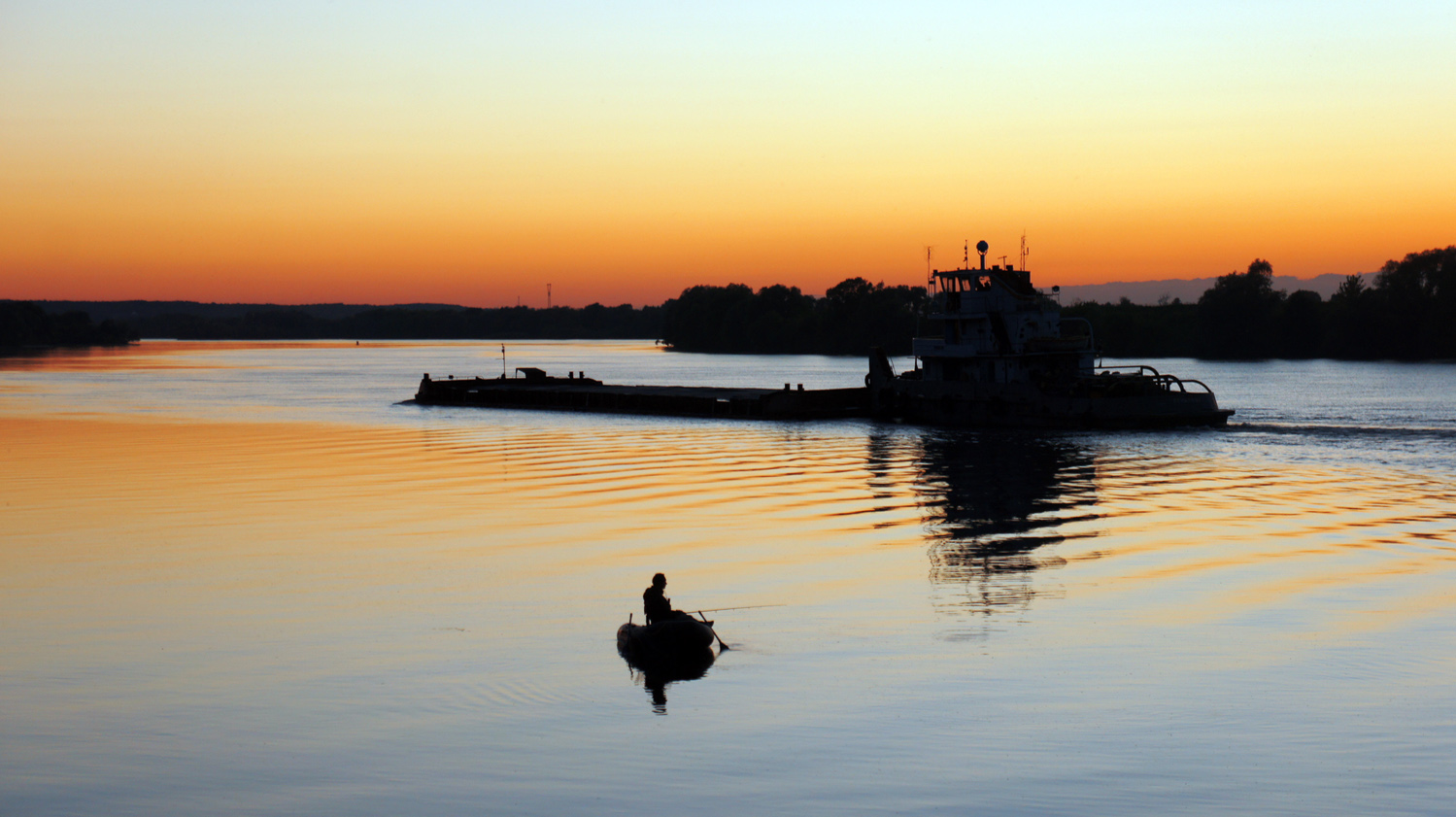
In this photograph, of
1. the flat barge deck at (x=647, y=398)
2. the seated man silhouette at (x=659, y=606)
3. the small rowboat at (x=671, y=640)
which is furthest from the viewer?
the flat barge deck at (x=647, y=398)

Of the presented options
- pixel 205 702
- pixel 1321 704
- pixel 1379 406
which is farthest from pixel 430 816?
pixel 1379 406

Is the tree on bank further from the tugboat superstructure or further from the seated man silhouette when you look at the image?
the seated man silhouette

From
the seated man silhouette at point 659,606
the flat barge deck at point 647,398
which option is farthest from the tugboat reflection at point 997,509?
the flat barge deck at point 647,398

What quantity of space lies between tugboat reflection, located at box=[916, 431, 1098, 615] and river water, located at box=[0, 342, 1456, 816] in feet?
0.64

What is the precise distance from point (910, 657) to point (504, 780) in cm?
685

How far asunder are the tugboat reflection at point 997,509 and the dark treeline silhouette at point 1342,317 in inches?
5513

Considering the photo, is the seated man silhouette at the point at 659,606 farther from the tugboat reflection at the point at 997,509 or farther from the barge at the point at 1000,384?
the barge at the point at 1000,384

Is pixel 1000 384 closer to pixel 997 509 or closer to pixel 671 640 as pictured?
pixel 997 509

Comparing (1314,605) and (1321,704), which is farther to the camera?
(1314,605)

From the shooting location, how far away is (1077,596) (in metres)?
21.1

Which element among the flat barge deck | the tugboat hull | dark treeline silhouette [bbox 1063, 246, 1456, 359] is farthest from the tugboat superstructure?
dark treeline silhouette [bbox 1063, 246, 1456, 359]

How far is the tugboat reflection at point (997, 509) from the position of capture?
2236 centimetres

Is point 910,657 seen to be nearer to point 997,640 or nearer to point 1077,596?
point 997,640

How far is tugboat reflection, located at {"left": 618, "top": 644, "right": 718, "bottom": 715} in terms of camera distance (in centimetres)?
1666
